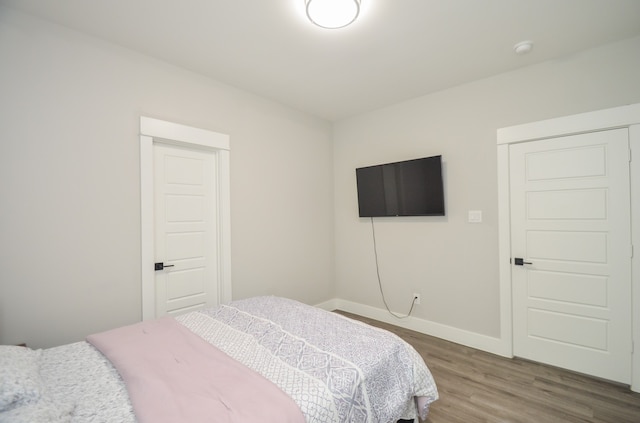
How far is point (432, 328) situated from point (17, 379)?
11.0 ft

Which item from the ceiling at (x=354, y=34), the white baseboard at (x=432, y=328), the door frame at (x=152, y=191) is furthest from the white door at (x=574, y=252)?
the door frame at (x=152, y=191)

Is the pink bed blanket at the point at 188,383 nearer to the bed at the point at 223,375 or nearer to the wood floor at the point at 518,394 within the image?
the bed at the point at 223,375

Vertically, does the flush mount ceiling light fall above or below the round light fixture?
below

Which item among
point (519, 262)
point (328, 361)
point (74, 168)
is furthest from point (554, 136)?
point (74, 168)

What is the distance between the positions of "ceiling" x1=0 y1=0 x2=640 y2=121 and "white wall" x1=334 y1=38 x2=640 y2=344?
0.64 ft

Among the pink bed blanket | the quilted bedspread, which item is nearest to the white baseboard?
the quilted bedspread

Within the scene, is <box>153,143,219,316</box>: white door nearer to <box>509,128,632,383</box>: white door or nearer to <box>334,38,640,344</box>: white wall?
<box>334,38,640,344</box>: white wall

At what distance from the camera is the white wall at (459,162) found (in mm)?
2361

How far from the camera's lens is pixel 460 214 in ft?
9.89

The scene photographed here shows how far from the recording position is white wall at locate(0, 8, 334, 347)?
1.84 metres

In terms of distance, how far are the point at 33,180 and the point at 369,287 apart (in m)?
3.50

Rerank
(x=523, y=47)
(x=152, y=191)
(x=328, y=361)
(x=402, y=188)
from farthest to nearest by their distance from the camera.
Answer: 1. (x=402, y=188)
2. (x=152, y=191)
3. (x=523, y=47)
4. (x=328, y=361)

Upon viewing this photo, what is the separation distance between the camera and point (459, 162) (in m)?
3.02

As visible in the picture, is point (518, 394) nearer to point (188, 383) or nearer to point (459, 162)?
point (459, 162)
